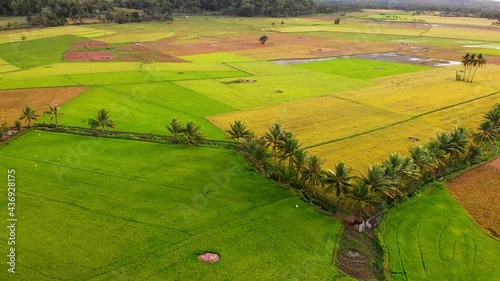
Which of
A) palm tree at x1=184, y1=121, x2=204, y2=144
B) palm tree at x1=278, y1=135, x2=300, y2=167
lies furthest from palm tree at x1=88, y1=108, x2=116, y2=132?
palm tree at x1=278, y1=135, x2=300, y2=167

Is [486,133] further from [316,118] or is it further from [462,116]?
[316,118]

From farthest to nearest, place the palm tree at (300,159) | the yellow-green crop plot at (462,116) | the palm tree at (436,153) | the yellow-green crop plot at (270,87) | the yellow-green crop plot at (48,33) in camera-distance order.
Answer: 1. the yellow-green crop plot at (48,33)
2. the yellow-green crop plot at (270,87)
3. the yellow-green crop plot at (462,116)
4. the palm tree at (436,153)
5. the palm tree at (300,159)

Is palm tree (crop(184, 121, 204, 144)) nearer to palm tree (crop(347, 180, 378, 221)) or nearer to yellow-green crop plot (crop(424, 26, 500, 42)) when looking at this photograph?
palm tree (crop(347, 180, 378, 221))

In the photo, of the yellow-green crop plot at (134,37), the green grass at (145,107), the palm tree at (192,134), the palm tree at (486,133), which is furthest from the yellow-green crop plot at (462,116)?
the yellow-green crop plot at (134,37)

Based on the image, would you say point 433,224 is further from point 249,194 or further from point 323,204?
point 249,194

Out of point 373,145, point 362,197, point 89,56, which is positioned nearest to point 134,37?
point 89,56

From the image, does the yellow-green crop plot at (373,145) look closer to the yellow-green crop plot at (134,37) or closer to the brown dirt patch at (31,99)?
the brown dirt patch at (31,99)

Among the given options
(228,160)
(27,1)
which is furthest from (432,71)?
(27,1)
